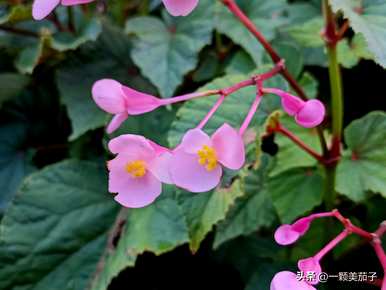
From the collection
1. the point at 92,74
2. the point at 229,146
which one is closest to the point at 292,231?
the point at 229,146

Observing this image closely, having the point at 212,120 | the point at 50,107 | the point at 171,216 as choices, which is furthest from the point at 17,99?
the point at 212,120

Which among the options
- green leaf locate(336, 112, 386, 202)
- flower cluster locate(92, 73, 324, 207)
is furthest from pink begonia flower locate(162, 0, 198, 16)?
green leaf locate(336, 112, 386, 202)

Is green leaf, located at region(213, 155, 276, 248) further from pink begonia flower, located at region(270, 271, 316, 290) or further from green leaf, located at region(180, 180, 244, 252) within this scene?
pink begonia flower, located at region(270, 271, 316, 290)

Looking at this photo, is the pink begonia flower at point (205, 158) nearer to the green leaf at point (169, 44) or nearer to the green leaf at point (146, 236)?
the green leaf at point (146, 236)

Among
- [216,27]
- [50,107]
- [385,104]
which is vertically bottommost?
[50,107]

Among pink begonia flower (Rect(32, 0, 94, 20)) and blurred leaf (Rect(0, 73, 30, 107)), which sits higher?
pink begonia flower (Rect(32, 0, 94, 20))

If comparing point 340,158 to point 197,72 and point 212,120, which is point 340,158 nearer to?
point 212,120

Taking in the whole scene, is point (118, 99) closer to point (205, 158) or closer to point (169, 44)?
point (205, 158)
